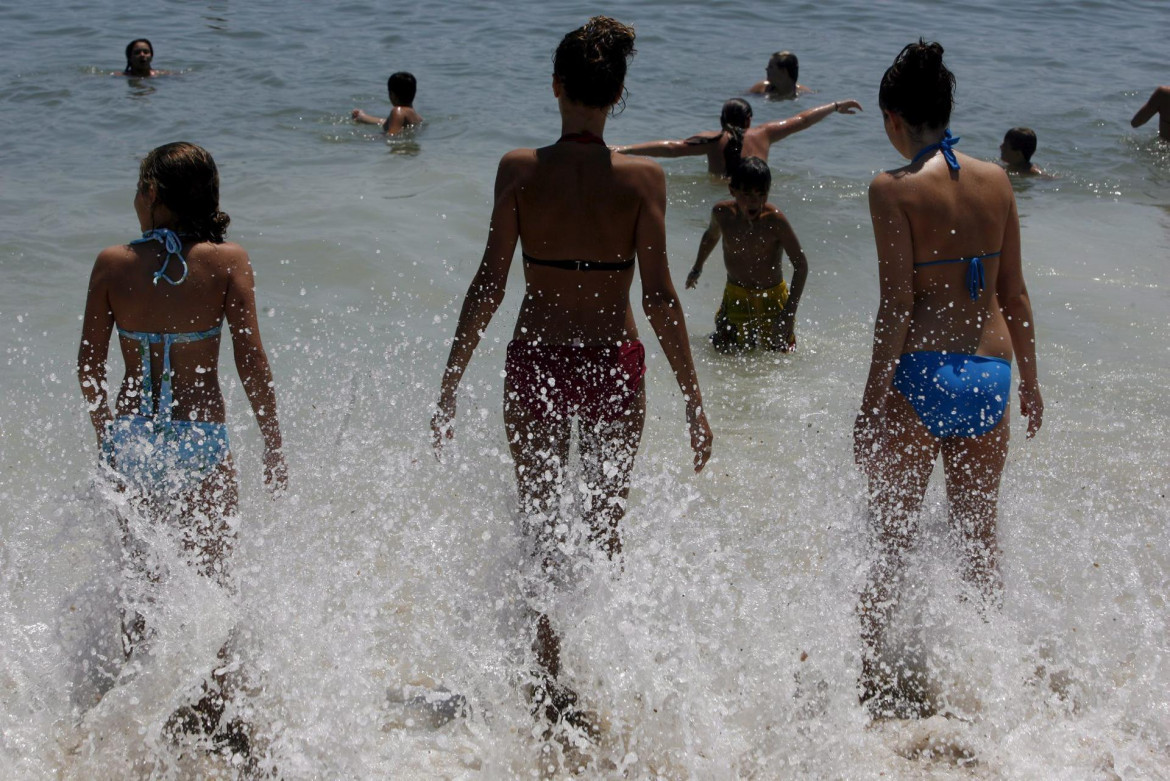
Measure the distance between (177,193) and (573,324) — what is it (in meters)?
1.19

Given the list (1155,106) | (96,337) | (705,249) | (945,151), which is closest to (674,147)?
(705,249)

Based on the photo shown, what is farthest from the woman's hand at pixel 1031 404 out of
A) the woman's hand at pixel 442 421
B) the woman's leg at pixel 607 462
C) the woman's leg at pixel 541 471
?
the woman's hand at pixel 442 421

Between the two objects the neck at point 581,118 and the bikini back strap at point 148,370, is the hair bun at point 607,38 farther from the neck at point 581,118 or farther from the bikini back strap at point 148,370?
the bikini back strap at point 148,370

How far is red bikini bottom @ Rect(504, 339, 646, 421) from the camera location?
3.35m

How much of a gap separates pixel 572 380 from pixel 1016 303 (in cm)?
140

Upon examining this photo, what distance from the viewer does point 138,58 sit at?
1277 cm

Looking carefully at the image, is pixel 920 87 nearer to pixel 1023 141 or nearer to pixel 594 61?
pixel 594 61

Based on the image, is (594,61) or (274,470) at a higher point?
(594,61)

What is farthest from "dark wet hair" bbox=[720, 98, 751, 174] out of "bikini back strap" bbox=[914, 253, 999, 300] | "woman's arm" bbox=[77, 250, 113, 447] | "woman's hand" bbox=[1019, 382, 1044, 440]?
"woman's arm" bbox=[77, 250, 113, 447]

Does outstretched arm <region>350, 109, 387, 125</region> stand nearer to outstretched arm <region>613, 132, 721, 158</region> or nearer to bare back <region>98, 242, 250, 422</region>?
outstretched arm <region>613, 132, 721, 158</region>

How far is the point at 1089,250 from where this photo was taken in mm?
8789

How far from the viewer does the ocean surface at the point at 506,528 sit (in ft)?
10.7

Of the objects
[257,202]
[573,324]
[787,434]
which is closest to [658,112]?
[257,202]

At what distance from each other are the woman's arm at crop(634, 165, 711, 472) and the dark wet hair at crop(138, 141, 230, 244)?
4.03ft
